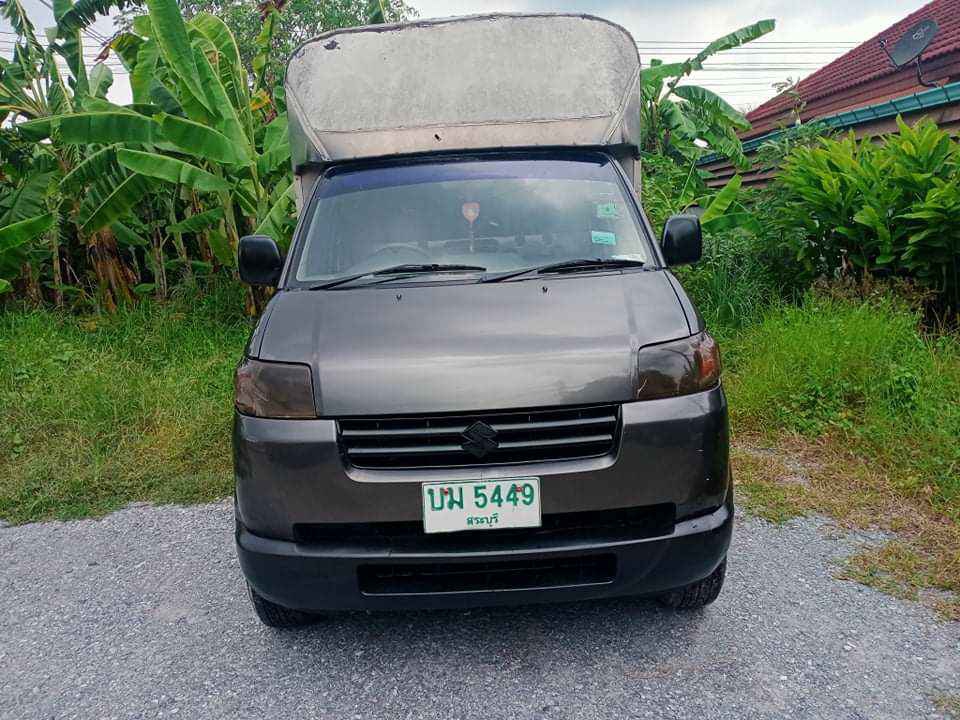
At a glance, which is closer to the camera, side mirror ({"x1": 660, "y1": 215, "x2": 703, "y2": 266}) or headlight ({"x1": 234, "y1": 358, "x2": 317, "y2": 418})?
headlight ({"x1": 234, "y1": 358, "x2": 317, "y2": 418})

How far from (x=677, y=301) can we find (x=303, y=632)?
1933 mm

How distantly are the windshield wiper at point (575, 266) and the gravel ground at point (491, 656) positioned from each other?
4.43 ft

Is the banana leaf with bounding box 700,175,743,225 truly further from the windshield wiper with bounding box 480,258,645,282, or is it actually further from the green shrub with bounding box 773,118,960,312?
the windshield wiper with bounding box 480,258,645,282

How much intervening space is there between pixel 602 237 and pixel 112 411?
12.9 ft

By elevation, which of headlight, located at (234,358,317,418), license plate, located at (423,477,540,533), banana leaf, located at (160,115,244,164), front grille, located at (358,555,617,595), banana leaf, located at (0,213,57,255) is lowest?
front grille, located at (358,555,617,595)

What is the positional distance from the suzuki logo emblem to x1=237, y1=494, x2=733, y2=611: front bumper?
0.33 m

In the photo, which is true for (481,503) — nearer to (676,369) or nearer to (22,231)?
(676,369)

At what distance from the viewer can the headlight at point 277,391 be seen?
2.48m

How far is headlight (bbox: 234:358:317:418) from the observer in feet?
8.14

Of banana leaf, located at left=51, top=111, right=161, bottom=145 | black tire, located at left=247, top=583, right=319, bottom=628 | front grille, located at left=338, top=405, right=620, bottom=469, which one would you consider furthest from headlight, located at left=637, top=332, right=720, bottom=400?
banana leaf, located at left=51, top=111, right=161, bottom=145

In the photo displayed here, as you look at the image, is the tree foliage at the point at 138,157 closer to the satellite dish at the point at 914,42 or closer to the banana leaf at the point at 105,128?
the banana leaf at the point at 105,128

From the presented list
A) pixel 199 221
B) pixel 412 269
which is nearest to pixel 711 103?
pixel 199 221

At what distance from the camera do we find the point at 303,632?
9.66 ft

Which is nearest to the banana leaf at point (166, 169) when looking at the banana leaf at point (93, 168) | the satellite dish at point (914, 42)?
the banana leaf at point (93, 168)
